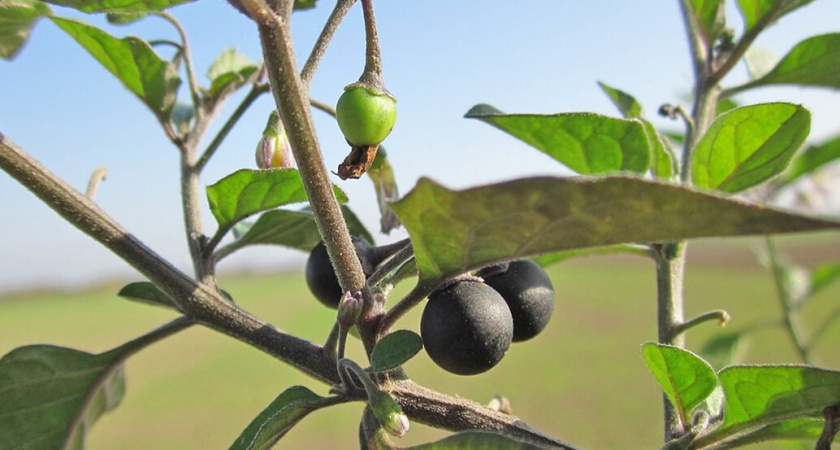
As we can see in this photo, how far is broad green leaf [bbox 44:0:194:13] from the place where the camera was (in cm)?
63

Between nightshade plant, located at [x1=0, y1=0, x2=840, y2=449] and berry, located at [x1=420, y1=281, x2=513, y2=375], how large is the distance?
20 mm

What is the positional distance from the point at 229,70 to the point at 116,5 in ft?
2.13

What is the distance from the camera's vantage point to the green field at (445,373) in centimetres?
1952

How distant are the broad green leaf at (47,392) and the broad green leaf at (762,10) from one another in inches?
38.6

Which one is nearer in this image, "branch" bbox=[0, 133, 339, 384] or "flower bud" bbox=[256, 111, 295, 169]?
"branch" bbox=[0, 133, 339, 384]

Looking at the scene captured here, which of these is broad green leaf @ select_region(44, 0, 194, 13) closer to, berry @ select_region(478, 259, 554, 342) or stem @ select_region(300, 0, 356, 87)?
stem @ select_region(300, 0, 356, 87)

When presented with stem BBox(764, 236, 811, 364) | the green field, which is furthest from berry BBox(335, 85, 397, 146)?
the green field

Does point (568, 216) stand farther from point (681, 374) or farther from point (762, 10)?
point (762, 10)

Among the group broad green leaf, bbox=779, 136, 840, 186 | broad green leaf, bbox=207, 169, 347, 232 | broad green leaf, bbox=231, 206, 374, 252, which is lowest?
broad green leaf, bbox=779, 136, 840, 186

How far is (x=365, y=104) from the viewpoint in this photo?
0.65 m

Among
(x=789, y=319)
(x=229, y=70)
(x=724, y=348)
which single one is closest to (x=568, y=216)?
(x=229, y=70)

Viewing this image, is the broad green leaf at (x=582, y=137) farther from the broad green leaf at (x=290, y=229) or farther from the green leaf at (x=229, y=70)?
the green leaf at (x=229, y=70)

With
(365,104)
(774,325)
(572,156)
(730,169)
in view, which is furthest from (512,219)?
(774,325)

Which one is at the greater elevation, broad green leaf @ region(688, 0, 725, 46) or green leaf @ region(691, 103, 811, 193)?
broad green leaf @ region(688, 0, 725, 46)
